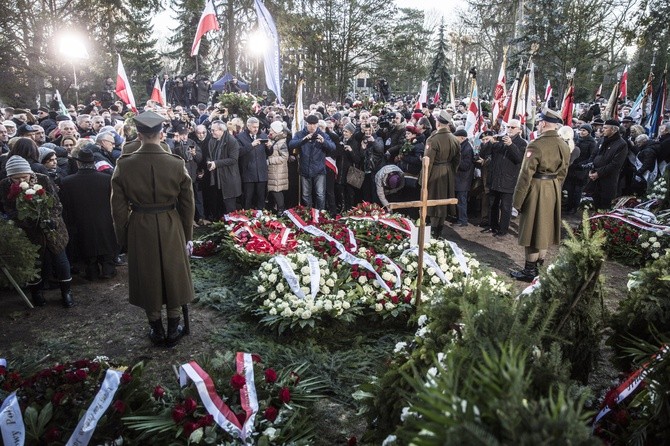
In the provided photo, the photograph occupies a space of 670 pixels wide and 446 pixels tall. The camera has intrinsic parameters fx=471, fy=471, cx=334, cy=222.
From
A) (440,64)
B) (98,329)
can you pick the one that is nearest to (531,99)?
(98,329)

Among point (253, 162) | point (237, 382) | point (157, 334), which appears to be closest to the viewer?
point (237, 382)

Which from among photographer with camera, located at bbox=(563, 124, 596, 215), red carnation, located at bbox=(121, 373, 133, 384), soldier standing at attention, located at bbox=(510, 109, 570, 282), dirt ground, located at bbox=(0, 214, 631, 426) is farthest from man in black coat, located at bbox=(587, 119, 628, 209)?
red carnation, located at bbox=(121, 373, 133, 384)

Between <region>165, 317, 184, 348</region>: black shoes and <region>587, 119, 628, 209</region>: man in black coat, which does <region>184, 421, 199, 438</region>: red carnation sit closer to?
<region>165, 317, 184, 348</region>: black shoes

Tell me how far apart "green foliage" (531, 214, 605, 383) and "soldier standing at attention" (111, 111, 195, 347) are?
9.85ft

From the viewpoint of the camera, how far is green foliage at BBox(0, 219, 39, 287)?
192 inches

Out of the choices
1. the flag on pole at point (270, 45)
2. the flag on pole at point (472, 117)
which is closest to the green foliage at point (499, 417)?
the flag on pole at point (472, 117)

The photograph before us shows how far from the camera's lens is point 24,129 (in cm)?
752

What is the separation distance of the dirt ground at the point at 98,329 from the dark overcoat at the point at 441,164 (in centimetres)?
203

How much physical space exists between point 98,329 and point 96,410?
2357 mm

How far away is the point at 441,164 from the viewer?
25.1 feet

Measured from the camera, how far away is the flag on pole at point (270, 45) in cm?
991

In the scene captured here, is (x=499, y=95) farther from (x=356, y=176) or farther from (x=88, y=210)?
(x=88, y=210)

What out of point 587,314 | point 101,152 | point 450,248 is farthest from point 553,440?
point 101,152

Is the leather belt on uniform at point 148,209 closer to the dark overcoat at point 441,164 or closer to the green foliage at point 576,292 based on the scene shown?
the green foliage at point 576,292
